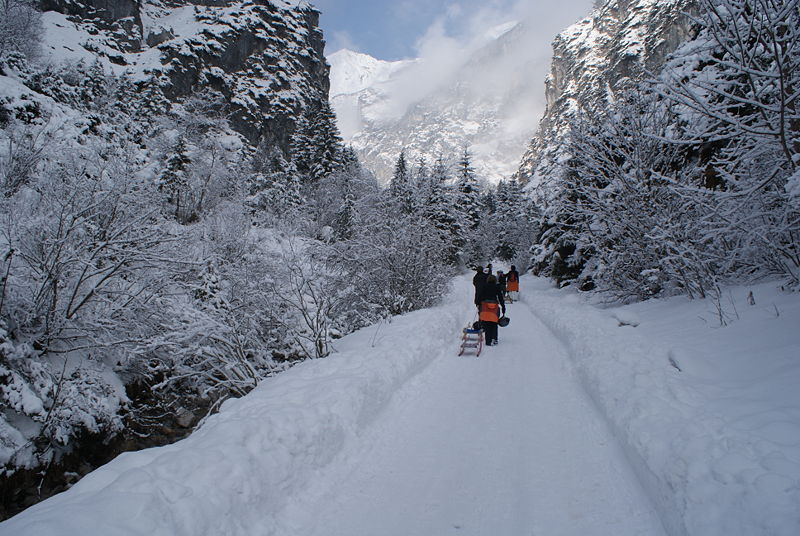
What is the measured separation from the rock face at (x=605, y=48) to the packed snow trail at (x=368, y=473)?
46996 mm

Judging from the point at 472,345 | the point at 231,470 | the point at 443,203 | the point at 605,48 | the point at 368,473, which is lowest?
the point at 368,473

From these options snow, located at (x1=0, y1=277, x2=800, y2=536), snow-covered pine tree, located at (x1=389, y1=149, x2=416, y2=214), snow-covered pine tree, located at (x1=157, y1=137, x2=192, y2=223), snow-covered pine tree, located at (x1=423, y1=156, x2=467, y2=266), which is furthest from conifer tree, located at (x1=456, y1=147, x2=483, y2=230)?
snow, located at (x1=0, y1=277, x2=800, y2=536)

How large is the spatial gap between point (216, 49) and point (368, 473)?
64915mm

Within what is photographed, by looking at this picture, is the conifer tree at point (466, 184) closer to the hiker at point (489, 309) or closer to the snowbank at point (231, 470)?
the hiker at point (489, 309)

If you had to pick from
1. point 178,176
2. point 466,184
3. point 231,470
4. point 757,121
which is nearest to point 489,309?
point 757,121

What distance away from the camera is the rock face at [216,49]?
47.7 metres

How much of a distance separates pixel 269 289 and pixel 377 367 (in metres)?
3.87

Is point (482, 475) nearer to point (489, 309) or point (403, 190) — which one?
point (489, 309)

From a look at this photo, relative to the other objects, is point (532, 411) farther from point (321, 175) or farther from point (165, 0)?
point (165, 0)

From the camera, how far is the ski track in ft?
9.59

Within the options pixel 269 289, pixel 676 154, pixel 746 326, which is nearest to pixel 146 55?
pixel 269 289

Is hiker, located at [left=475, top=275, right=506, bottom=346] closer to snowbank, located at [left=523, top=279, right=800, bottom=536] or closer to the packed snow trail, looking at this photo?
snowbank, located at [left=523, top=279, right=800, bottom=536]

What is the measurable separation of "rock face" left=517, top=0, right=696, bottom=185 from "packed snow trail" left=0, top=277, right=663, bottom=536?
1850 inches

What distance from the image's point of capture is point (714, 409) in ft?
12.0
